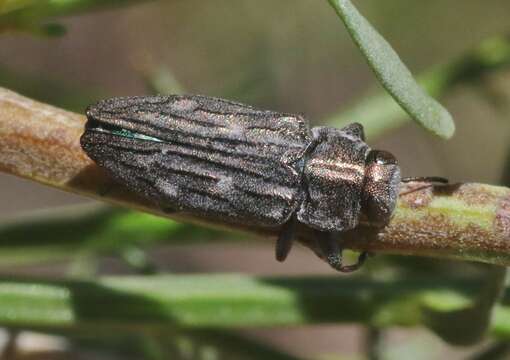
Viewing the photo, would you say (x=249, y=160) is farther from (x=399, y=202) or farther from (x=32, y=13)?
(x=32, y=13)

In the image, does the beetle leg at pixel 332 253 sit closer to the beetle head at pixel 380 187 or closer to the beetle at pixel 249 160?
the beetle at pixel 249 160

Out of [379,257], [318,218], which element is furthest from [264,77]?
[318,218]

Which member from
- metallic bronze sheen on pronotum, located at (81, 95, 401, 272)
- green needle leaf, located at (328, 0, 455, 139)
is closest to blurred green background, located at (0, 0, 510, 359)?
metallic bronze sheen on pronotum, located at (81, 95, 401, 272)

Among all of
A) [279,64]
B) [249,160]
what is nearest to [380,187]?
[249,160]

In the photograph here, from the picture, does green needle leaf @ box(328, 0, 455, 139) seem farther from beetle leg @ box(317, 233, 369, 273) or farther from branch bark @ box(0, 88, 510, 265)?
beetle leg @ box(317, 233, 369, 273)

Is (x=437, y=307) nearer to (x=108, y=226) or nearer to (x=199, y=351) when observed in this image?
(x=199, y=351)

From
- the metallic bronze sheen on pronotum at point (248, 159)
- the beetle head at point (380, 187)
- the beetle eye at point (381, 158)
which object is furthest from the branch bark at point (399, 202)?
the beetle eye at point (381, 158)
